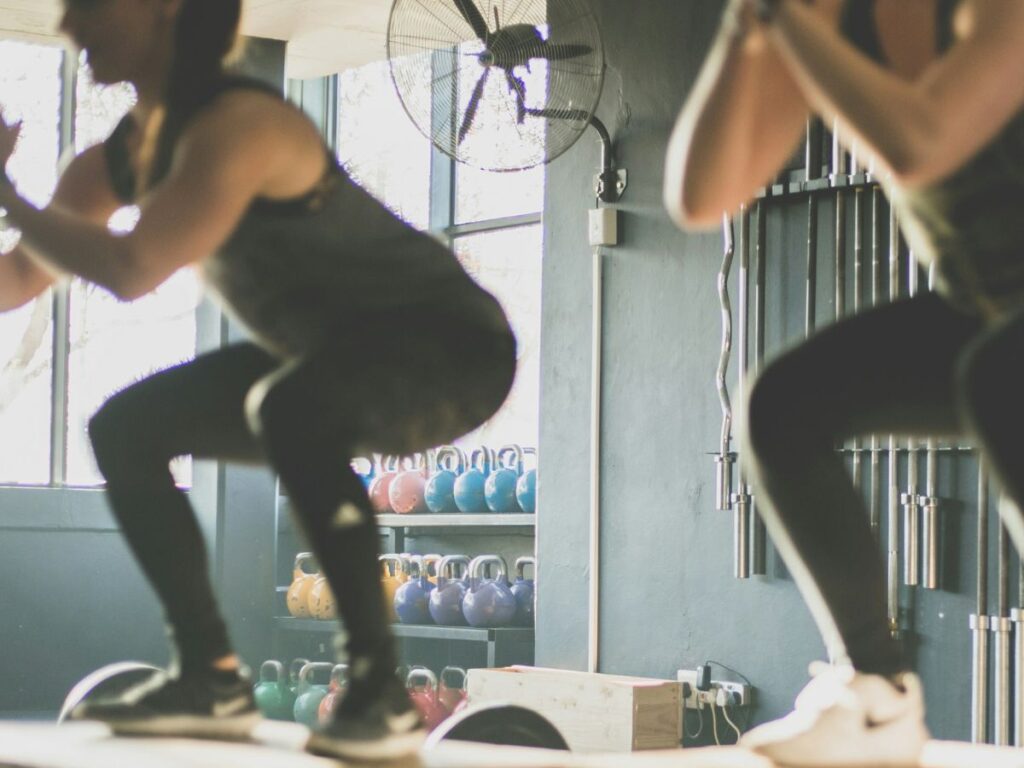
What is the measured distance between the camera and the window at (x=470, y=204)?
7.17 m

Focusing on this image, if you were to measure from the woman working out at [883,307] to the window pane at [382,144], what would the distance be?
596 cm

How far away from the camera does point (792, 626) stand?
4758 mm

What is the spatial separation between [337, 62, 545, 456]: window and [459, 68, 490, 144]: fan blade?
1654 mm

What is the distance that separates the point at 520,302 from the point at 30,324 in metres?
2.53

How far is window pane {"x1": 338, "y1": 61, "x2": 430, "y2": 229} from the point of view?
7.77m

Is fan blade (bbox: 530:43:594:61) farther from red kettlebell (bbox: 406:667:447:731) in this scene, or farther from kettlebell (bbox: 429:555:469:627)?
red kettlebell (bbox: 406:667:447:731)


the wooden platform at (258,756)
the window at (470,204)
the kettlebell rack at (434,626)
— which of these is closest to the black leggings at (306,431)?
the wooden platform at (258,756)

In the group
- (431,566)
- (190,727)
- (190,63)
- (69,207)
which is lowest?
(431,566)

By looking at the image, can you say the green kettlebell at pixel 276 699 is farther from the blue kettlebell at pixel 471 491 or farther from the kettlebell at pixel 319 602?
the blue kettlebell at pixel 471 491

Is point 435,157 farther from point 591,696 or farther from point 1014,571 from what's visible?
point 1014,571

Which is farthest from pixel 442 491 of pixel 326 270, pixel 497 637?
pixel 326 270

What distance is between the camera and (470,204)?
7.56 metres

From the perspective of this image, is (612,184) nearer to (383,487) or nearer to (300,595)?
(383,487)

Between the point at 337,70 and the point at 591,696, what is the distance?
3.85 meters
